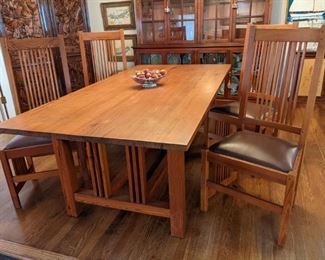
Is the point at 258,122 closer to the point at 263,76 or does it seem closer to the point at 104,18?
the point at 263,76

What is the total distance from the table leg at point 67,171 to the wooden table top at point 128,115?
167 millimetres

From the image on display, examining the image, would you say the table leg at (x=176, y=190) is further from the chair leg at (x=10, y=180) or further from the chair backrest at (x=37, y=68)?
the chair backrest at (x=37, y=68)

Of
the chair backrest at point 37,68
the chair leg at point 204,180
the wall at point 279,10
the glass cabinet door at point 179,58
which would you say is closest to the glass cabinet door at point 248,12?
the wall at point 279,10

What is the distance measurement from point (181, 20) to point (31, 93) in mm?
2365

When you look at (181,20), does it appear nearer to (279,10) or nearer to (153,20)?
(153,20)

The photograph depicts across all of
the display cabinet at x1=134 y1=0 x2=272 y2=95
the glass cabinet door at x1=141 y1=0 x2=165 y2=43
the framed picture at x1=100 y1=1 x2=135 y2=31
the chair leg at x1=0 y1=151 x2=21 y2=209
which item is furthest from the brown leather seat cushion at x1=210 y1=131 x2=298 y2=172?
the framed picture at x1=100 y1=1 x2=135 y2=31

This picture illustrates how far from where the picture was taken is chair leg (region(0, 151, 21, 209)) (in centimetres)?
163

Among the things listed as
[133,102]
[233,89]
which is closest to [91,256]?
[133,102]

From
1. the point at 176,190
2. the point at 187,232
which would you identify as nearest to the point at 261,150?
the point at 176,190

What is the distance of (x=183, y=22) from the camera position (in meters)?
3.57

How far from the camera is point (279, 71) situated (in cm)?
158

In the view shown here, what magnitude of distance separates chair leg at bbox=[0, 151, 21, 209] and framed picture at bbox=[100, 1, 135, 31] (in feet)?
9.89

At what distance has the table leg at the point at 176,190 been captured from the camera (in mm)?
1294

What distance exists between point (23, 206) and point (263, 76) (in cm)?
177
